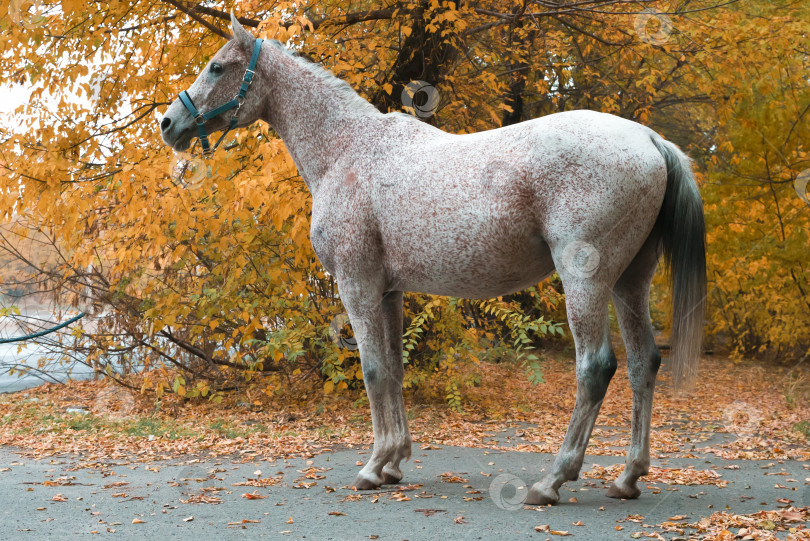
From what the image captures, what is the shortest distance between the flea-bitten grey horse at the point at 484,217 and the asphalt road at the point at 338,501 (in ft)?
0.88

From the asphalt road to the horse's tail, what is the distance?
836 millimetres

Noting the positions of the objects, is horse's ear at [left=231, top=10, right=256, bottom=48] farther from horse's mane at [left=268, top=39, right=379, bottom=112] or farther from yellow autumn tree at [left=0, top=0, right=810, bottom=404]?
yellow autumn tree at [left=0, top=0, right=810, bottom=404]

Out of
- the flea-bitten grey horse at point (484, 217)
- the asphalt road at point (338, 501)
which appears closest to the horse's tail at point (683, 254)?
the flea-bitten grey horse at point (484, 217)

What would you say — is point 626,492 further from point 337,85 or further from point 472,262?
point 337,85

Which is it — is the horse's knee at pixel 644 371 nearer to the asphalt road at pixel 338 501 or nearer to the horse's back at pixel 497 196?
the asphalt road at pixel 338 501

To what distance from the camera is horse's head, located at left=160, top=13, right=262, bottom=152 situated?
4395mm

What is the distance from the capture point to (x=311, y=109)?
4.52 meters

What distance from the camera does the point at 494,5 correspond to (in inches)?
393

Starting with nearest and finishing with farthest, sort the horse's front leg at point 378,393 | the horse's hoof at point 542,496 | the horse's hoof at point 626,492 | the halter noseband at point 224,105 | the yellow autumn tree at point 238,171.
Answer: the horse's hoof at point 542,496 < the horse's hoof at point 626,492 < the horse's front leg at point 378,393 < the halter noseband at point 224,105 < the yellow autumn tree at point 238,171

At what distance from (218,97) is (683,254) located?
2.87m

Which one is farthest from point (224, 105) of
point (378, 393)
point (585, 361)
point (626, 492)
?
point (626, 492)

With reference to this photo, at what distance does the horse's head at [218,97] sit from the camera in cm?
439

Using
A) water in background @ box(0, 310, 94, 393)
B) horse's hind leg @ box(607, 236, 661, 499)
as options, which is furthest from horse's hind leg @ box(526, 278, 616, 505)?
water in background @ box(0, 310, 94, 393)

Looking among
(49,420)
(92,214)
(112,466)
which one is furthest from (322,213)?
(49,420)
